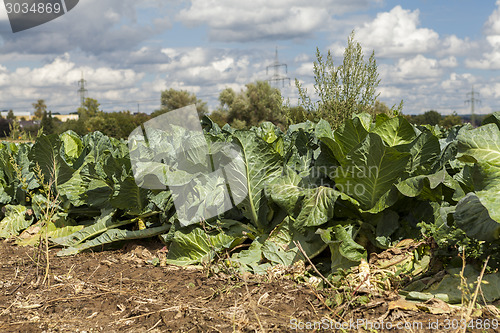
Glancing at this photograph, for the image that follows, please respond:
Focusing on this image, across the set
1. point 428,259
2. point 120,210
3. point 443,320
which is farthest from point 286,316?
point 120,210

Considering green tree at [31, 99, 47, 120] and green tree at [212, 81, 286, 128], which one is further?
green tree at [31, 99, 47, 120]

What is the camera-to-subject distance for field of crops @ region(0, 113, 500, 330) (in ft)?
9.37

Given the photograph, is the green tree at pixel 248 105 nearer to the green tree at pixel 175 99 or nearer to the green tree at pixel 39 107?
the green tree at pixel 175 99

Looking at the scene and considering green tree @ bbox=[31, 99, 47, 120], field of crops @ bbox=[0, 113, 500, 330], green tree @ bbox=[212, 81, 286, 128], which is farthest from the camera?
green tree @ bbox=[31, 99, 47, 120]

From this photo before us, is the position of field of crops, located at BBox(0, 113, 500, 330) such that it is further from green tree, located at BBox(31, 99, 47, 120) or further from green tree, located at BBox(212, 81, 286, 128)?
green tree, located at BBox(31, 99, 47, 120)

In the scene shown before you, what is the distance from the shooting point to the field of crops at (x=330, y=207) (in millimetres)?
2855

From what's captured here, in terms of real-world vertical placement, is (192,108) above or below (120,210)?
above

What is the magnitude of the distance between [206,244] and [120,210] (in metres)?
1.65

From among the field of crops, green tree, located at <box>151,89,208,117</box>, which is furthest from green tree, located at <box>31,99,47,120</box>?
the field of crops

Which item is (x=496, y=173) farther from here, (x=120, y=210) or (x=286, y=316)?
(x=120, y=210)

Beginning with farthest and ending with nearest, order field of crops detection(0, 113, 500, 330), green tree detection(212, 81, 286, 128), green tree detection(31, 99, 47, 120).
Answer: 1. green tree detection(31, 99, 47, 120)
2. green tree detection(212, 81, 286, 128)
3. field of crops detection(0, 113, 500, 330)

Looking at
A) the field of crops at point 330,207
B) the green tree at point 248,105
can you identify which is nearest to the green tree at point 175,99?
the green tree at point 248,105

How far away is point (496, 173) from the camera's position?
8.96ft

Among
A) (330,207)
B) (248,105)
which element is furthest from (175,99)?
(330,207)
